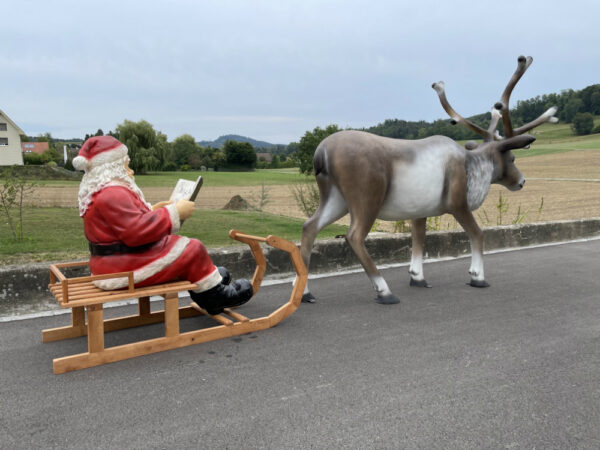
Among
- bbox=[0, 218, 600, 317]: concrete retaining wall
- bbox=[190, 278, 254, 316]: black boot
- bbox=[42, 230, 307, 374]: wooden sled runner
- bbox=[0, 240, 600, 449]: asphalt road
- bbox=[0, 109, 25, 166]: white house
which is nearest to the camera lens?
bbox=[0, 240, 600, 449]: asphalt road

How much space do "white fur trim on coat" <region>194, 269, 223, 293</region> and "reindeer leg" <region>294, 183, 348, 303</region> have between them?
124 centimetres

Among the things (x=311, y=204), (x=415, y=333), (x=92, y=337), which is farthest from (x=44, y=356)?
(x=311, y=204)

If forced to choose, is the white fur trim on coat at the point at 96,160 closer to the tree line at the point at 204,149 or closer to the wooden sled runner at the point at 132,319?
the wooden sled runner at the point at 132,319

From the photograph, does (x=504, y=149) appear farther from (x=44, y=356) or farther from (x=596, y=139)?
(x=596, y=139)

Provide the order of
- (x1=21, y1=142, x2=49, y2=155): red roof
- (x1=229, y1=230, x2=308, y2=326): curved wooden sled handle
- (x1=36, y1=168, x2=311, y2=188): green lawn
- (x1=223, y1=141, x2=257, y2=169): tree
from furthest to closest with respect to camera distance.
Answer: (x1=223, y1=141, x2=257, y2=169): tree
(x1=21, y1=142, x2=49, y2=155): red roof
(x1=36, y1=168, x2=311, y2=188): green lawn
(x1=229, y1=230, x2=308, y2=326): curved wooden sled handle

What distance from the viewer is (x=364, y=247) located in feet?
14.4

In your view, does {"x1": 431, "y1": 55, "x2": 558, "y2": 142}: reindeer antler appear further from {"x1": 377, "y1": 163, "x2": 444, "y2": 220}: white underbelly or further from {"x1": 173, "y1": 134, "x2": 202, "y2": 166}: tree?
{"x1": 173, "y1": 134, "x2": 202, "y2": 166}: tree

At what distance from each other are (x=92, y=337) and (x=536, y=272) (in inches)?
202

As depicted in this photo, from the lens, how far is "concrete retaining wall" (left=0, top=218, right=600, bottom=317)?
160 inches

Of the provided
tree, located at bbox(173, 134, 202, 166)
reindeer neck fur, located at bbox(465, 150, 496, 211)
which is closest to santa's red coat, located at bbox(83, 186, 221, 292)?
reindeer neck fur, located at bbox(465, 150, 496, 211)

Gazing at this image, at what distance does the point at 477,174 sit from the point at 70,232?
5925 millimetres

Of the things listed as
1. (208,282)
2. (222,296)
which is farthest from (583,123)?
(208,282)

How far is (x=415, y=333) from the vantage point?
12.1 feet

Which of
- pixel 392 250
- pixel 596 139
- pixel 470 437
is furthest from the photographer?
pixel 596 139
